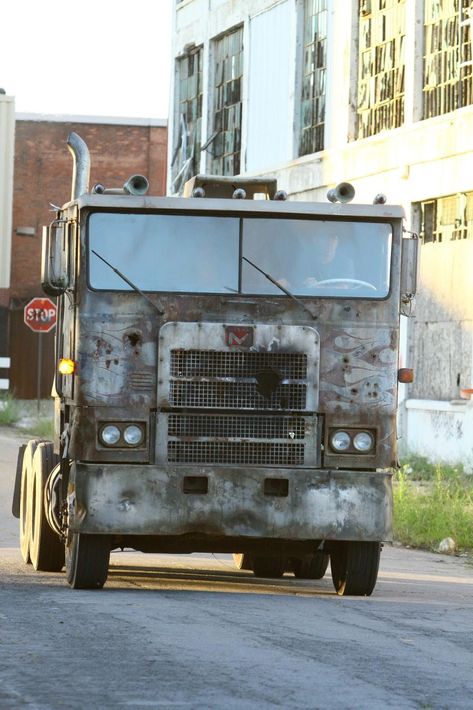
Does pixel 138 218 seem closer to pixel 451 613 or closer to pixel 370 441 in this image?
pixel 370 441

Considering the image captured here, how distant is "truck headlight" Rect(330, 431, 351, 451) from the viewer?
12.8 m

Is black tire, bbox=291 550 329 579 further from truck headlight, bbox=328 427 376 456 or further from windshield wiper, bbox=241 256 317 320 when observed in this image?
windshield wiper, bbox=241 256 317 320

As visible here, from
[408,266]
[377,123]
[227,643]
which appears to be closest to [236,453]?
[408,266]

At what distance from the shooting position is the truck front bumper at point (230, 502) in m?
12.5

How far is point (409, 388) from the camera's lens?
94.2ft

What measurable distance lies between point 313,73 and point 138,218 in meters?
19.7

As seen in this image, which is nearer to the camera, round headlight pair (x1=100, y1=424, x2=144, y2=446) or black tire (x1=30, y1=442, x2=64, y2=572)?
round headlight pair (x1=100, y1=424, x2=144, y2=446)

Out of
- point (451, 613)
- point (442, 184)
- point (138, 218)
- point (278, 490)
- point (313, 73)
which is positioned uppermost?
point (313, 73)

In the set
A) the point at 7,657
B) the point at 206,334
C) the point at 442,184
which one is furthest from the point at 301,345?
the point at 442,184

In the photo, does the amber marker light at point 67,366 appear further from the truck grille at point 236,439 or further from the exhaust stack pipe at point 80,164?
the exhaust stack pipe at point 80,164

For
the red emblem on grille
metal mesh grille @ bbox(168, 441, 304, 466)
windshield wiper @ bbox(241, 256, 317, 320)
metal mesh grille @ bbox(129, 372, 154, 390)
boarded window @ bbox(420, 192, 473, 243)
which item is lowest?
metal mesh grille @ bbox(168, 441, 304, 466)

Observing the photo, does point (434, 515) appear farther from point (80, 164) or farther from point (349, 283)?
point (349, 283)

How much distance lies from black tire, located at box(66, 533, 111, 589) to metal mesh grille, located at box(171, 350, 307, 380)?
4.46ft

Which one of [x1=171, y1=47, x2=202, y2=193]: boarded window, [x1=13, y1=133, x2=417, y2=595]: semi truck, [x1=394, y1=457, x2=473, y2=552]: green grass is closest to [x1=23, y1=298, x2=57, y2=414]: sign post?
[x1=171, y1=47, x2=202, y2=193]: boarded window
